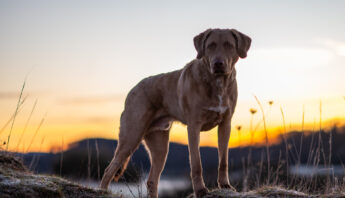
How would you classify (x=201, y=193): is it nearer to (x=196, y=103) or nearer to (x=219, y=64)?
(x=196, y=103)

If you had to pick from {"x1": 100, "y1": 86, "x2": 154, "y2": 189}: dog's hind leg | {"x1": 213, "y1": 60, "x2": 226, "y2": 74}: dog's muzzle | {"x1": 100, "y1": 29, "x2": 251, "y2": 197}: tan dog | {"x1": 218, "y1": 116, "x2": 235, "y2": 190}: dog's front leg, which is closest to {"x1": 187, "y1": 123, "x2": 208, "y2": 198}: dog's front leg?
{"x1": 100, "y1": 29, "x2": 251, "y2": 197}: tan dog

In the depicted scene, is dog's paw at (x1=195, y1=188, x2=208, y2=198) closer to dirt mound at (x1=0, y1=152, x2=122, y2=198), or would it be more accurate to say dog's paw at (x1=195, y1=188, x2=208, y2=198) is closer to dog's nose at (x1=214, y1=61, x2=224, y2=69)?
dirt mound at (x1=0, y1=152, x2=122, y2=198)

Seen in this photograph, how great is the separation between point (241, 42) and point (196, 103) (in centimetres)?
113

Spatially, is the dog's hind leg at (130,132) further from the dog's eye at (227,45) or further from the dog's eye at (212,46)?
the dog's eye at (227,45)

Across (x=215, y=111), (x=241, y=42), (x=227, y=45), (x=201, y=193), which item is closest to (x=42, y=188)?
(x=201, y=193)

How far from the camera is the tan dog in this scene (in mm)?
6000

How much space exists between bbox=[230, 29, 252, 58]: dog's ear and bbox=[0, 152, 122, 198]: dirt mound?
2820 mm

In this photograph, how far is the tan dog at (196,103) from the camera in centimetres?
600

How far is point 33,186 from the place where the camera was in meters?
4.25

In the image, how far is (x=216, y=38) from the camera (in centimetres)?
609

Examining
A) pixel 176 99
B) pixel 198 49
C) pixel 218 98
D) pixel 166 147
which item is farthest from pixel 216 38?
pixel 166 147

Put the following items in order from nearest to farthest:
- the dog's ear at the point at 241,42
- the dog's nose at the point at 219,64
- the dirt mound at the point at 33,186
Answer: the dirt mound at the point at 33,186
the dog's nose at the point at 219,64
the dog's ear at the point at 241,42

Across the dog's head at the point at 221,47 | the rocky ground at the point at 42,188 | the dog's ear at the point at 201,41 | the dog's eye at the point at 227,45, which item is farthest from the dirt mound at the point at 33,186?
the dog's eye at the point at 227,45

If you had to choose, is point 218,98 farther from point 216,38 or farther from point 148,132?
point 148,132
